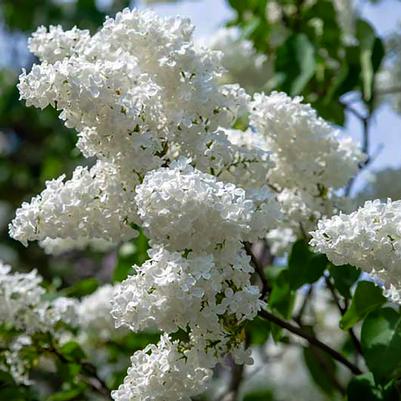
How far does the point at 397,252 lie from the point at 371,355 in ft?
1.00

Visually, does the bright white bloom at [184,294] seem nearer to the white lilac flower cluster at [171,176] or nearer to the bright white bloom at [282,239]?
the white lilac flower cluster at [171,176]

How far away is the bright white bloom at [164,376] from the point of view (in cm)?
130

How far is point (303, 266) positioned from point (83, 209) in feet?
1.46

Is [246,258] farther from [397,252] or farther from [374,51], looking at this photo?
[374,51]

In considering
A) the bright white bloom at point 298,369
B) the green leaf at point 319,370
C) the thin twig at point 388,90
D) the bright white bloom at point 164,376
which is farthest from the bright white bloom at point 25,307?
the bright white bloom at point 298,369

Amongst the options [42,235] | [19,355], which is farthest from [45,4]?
[42,235]

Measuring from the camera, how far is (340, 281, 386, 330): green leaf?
5.22ft

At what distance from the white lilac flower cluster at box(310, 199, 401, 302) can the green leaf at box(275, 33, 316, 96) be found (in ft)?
3.25

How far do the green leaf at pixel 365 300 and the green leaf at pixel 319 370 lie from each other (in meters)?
0.63

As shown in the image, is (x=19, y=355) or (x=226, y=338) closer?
(x=226, y=338)

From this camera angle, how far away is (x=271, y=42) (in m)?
2.67

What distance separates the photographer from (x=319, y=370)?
2.24m

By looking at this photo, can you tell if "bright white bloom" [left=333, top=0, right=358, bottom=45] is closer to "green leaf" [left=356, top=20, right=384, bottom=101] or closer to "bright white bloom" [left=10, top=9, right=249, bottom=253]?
"green leaf" [left=356, top=20, right=384, bottom=101]

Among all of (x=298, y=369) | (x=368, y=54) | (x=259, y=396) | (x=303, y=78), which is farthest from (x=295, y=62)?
(x=298, y=369)
